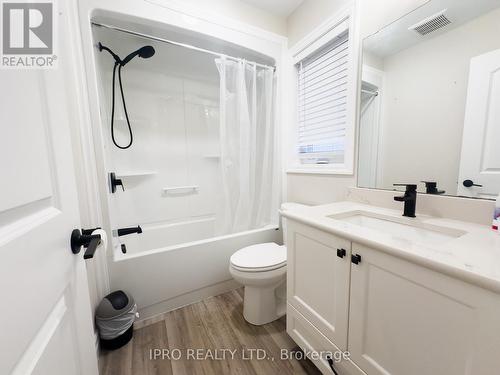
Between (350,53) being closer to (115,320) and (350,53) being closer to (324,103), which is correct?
(324,103)

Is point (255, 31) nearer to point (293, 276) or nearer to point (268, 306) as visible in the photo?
point (293, 276)

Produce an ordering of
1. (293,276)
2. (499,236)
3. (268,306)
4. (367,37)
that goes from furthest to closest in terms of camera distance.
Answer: (268,306), (367,37), (293,276), (499,236)

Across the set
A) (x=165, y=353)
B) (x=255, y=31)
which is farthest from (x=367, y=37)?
(x=165, y=353)

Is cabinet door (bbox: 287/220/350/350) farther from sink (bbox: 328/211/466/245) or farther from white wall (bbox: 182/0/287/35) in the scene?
white wall (bbox: 182/0/287/35)

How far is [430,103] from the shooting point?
3.59 feet

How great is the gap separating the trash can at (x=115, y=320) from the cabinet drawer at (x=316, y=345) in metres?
0.99

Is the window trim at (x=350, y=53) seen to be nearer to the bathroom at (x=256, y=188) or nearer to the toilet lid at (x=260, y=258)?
the bathroom at (x=256, y=188)

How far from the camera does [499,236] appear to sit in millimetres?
772

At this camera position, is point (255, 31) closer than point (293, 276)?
No

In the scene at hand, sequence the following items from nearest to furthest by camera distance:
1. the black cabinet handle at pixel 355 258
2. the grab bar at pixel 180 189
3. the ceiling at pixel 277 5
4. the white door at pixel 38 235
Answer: the white door at pixel 38 235
the black cabinet handle at pixel 355 258
the ceiling at pixel 277 5
the grab bar at pixel 180 189

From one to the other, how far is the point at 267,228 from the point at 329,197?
0.67 meters

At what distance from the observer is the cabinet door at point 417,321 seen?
1.74 ft

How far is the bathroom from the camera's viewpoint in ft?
1.62

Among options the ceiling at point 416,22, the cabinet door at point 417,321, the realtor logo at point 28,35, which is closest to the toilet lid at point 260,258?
the cabinet door at point 417,321
